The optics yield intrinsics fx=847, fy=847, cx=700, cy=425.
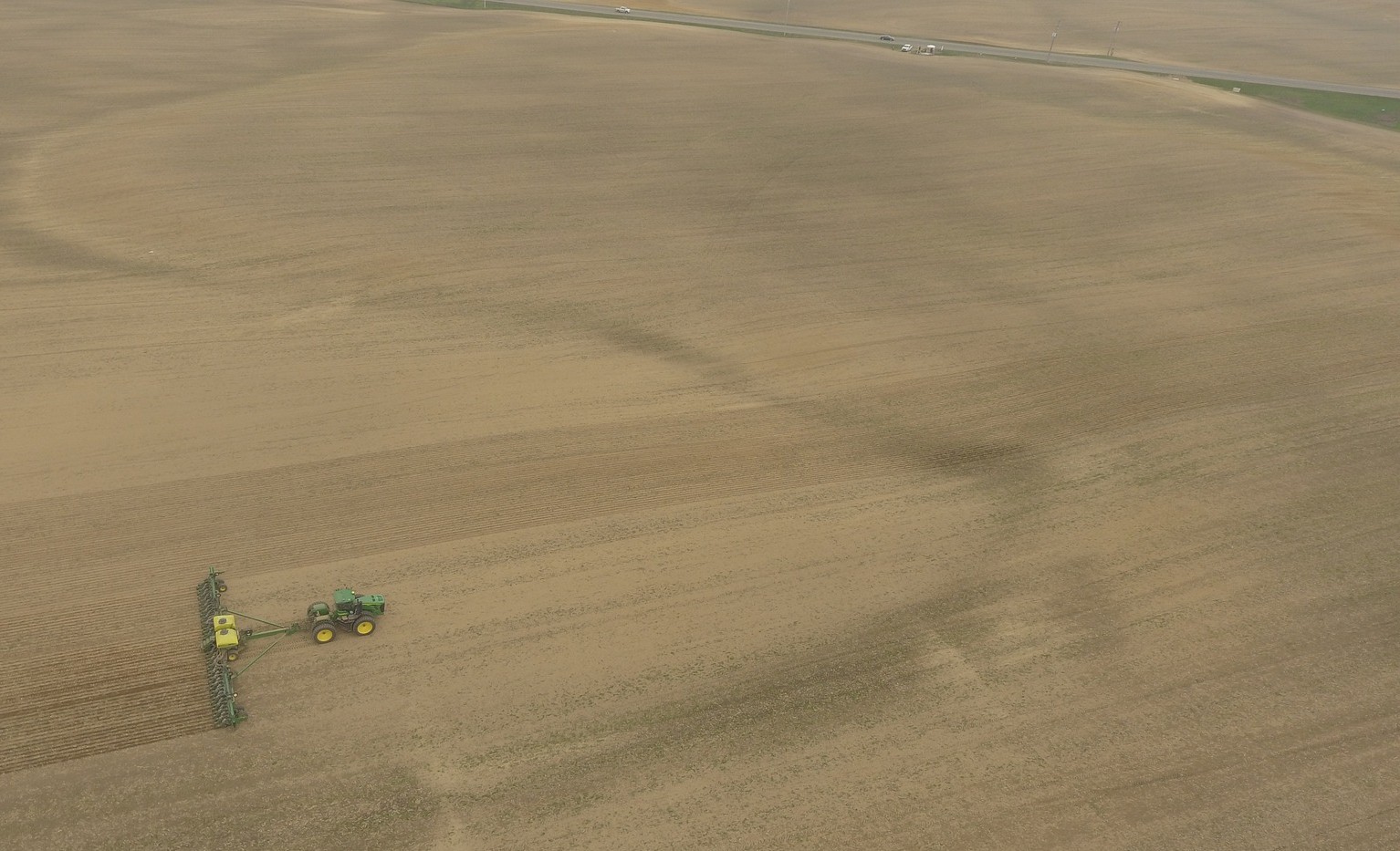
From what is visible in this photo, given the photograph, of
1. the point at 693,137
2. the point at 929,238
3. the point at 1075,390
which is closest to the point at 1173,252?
the point at 929,238

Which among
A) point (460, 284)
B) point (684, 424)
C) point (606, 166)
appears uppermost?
point (606, 166)

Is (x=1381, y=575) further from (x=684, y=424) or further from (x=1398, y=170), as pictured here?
(x=1398, y=170)

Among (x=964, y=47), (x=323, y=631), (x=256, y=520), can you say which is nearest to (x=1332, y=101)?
(x=964, y=47)

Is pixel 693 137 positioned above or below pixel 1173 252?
above

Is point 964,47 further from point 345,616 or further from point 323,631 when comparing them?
point 323,631

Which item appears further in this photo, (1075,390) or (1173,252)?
(1173,252)

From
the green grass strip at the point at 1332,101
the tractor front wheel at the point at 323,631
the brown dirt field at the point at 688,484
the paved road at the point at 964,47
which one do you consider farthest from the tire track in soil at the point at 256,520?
the paved road at the point at 964,47
